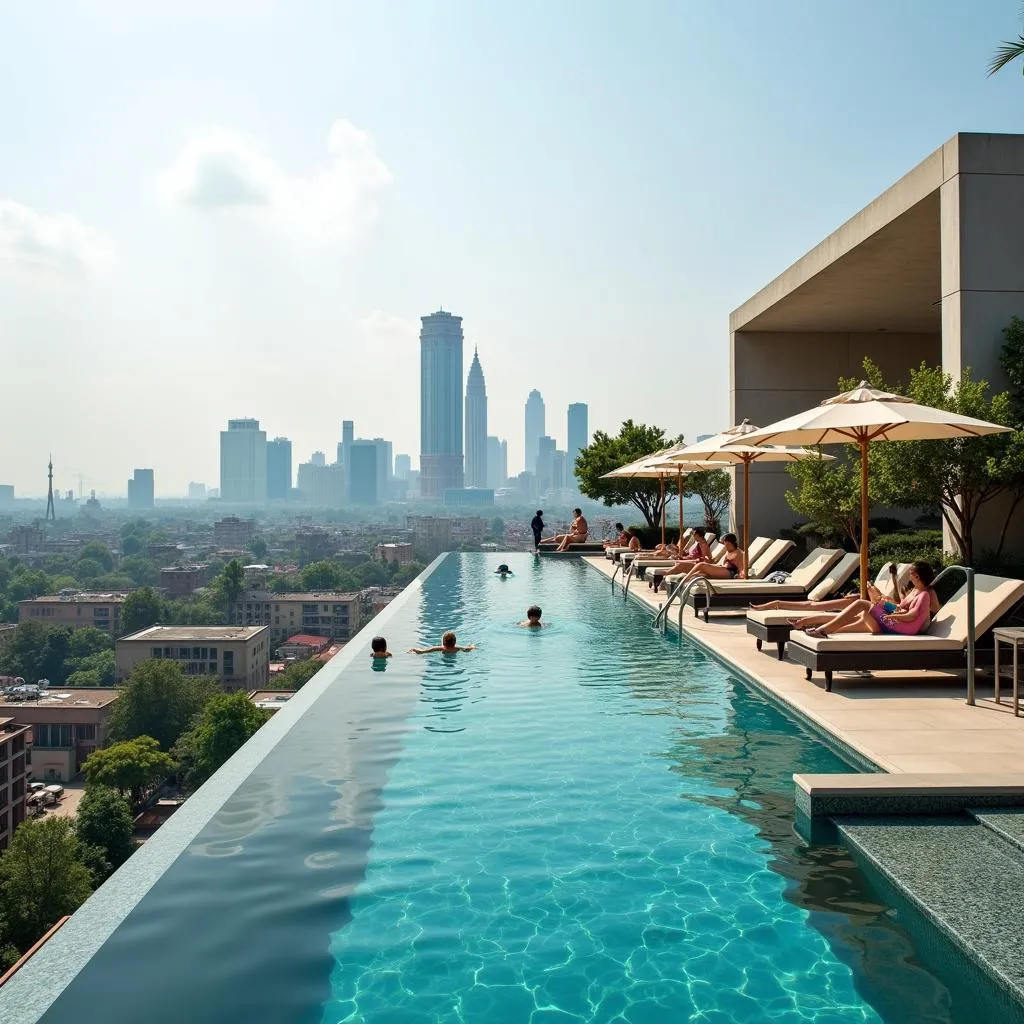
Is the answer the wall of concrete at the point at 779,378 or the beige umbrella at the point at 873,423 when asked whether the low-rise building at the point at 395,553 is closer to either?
the wall of concrete at the point at 779,378

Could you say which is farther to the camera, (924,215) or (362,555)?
(362,555)

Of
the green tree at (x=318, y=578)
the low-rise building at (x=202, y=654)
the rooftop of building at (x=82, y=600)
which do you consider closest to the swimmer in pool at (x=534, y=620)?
the low-rise building at (x=202, y=654)

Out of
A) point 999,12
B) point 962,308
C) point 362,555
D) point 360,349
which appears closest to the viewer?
point 962,308

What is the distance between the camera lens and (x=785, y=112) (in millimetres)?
16641

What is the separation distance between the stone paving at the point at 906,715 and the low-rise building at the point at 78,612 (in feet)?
362

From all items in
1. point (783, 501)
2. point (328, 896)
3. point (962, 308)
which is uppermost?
point (962, 308)

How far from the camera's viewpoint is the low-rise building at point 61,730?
199 ft

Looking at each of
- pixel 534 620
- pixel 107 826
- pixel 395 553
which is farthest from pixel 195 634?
pixel 534 620

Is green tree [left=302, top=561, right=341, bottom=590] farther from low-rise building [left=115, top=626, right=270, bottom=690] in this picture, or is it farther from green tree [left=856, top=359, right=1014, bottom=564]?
green tree [left=856, top=359, right=1014, bottom=564]

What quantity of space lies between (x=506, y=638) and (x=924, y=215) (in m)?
8.25

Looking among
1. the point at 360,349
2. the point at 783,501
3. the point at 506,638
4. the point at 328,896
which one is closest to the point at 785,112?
the point at 783,501

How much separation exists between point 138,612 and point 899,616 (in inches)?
4330

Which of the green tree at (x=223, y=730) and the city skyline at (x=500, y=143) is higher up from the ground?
the city skyline at (x=500, y=143)

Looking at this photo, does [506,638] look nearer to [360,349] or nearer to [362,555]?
[360,349]
